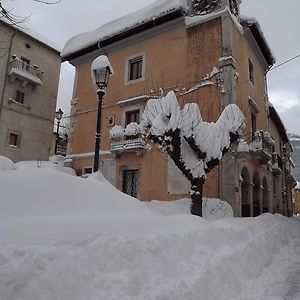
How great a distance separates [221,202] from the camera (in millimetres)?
11508

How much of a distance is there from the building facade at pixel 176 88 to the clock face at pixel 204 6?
51 mm

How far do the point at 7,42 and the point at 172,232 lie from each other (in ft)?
68.5

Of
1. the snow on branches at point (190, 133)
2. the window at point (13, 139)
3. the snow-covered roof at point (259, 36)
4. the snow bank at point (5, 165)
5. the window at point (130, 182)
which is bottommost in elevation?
the snow bank at point (5, 165)

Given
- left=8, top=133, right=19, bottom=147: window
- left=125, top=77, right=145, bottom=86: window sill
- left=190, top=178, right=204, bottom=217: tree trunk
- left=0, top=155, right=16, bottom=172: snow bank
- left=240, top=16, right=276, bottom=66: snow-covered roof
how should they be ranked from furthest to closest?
left=8, top=133, right=19, bottom=147: window, left=125, top=77, right=145, bottom=86: window sill, left=240, top=16, right=276, bottom=66: snow-covered roof, left=190, top=178, right=204, bottom=217: tree trunk, left=0, top=155, right=16, bottom=172: snow bank

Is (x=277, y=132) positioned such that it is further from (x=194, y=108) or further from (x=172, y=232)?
(x=172, y=232)

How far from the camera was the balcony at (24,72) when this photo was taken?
838 inches

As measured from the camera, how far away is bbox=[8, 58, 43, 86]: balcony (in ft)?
69.9

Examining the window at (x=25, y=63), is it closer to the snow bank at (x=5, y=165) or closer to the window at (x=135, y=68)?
the window at (x=135, y=68)

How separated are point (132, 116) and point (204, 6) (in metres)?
6.10

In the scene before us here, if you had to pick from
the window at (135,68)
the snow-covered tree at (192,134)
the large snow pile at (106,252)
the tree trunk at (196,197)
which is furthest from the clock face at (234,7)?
the large snow pile at (106,252)

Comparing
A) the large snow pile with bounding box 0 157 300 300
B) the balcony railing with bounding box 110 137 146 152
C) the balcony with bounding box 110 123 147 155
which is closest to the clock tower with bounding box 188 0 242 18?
the balcony with bounding box 110 123 147 155

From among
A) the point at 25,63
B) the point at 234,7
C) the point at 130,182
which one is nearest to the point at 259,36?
the point at 234,7

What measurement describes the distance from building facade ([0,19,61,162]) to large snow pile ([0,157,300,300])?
1724cm

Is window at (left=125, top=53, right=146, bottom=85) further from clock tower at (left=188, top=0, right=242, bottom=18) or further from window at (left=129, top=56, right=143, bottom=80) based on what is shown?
clock tower at (left=188, top=0, right=242, bottom=18)
